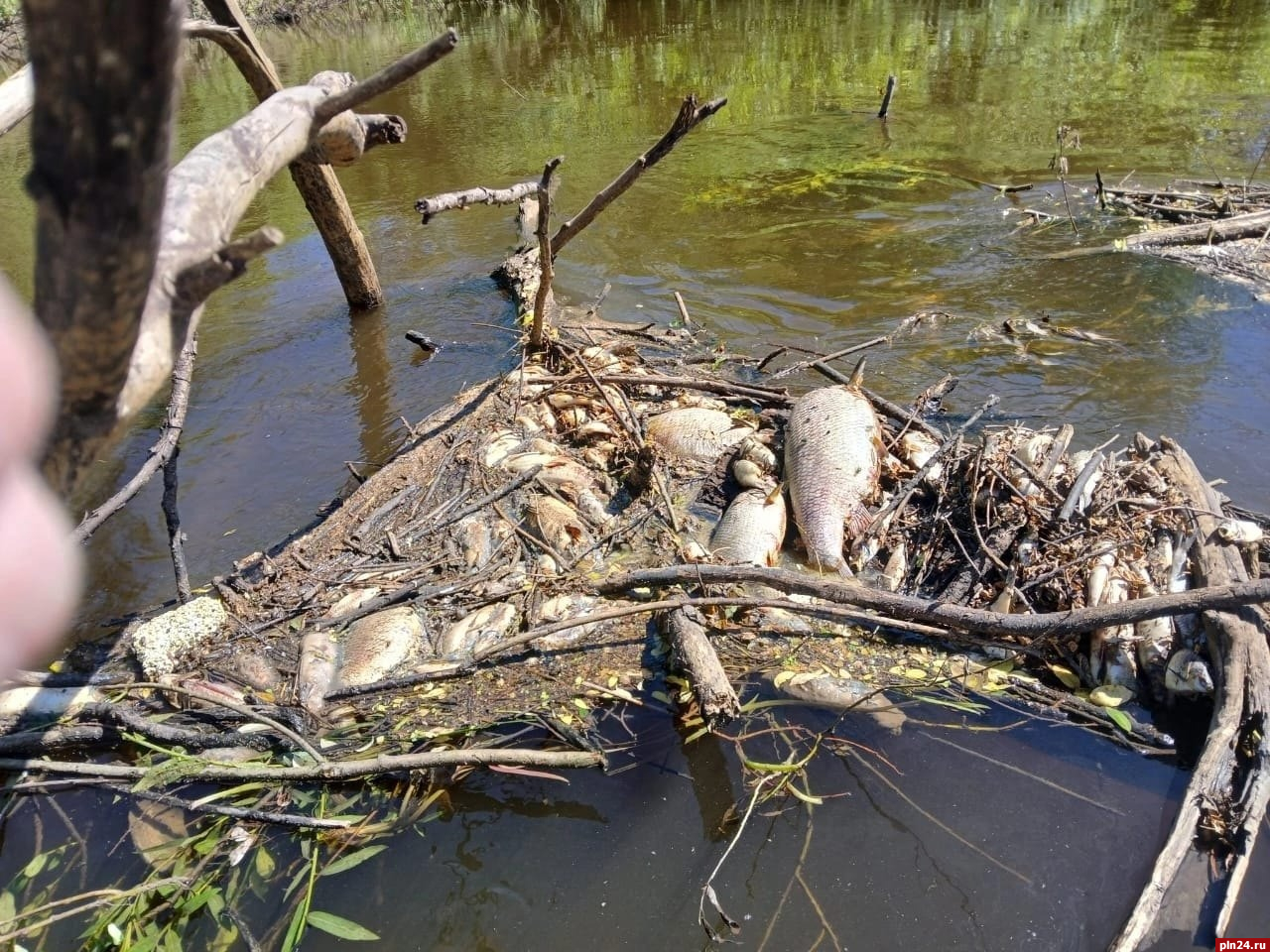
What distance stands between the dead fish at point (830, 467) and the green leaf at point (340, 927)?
260 centimetres

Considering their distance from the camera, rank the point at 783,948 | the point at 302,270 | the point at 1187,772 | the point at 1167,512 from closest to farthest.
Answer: the point at 783,948
the point at 1187,772
the point at 1167,512
the point at 302,270

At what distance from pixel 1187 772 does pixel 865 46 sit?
1771cm

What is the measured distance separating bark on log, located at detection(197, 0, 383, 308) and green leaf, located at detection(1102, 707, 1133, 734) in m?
5.73

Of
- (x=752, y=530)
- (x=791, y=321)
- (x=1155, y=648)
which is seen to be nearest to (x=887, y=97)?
(x=791, y=321)

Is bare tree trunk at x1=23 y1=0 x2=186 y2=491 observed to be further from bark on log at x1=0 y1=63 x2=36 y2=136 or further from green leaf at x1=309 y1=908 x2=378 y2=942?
bark on log at x1=0 y1=63 x2=36 y2=136

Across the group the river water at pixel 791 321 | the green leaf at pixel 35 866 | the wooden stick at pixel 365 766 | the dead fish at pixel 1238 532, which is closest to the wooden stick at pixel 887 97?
the river water at pixel 791 321

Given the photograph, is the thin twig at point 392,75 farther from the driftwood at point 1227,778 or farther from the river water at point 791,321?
the driftwood at point 1227,778

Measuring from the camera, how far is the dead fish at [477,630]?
3.81 metres

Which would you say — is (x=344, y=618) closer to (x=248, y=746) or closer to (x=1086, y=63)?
(x=248, y=746)

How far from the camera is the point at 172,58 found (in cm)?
86

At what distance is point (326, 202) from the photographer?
21.2 ft

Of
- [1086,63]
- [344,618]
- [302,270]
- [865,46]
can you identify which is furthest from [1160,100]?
[344,618]

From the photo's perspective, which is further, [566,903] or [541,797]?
[541,797]

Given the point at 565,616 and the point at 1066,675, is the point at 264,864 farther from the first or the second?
the point at 1066,675
